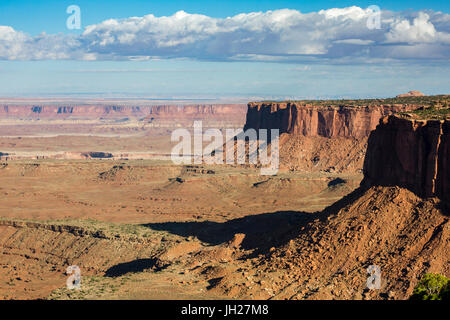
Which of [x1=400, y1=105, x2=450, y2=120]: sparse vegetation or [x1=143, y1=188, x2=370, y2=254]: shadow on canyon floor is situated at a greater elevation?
[x1=400, y1=105, x2=450, y2=120]: sparse vegetation

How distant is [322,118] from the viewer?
136750 millimetres

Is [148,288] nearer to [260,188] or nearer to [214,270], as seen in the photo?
[214,270]

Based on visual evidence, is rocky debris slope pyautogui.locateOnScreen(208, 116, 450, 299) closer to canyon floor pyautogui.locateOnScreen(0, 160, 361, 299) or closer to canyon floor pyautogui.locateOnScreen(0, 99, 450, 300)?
canyon floor pyautogui.locateOnScreen(0, 99, 450, 300)

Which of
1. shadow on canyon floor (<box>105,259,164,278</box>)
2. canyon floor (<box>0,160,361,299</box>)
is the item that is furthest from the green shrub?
shadow on canyon floor (<box>105,259,164,278</box>)

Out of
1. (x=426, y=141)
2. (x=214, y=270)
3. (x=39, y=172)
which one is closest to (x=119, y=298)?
(x=214, y=270)

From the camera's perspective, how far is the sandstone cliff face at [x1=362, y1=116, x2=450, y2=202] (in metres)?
52.7

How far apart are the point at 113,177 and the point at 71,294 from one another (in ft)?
324

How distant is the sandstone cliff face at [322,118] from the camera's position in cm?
12781

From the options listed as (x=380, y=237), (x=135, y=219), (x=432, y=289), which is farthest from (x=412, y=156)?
(x=135, y=219)

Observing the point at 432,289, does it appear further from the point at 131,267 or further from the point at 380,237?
the point at 131,267

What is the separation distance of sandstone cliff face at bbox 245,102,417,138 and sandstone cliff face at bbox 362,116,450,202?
210 ft

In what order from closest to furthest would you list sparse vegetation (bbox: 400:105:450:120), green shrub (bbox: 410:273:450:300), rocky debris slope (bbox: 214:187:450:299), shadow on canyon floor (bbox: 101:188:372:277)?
1. green shrub (bbox: 410:273:450:300)
2. rocky debris slope (bbox: 214:187:450:299)
3. sparse vegetation (bbox: 400:105:450:120)
4. shadow on canyon floor (bbox: 101:188:372:277)

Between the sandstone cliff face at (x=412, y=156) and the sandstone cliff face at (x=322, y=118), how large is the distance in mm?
64060

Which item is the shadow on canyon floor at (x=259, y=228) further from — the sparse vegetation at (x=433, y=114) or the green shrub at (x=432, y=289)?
the green shrub at (x=432, y=289)
